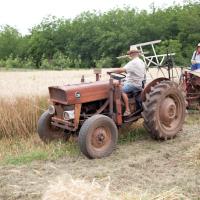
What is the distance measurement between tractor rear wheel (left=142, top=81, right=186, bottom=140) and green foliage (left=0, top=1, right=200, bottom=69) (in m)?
12.3

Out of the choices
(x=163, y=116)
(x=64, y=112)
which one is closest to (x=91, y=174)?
(x=64, y=112)

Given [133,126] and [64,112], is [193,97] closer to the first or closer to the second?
[133,126]

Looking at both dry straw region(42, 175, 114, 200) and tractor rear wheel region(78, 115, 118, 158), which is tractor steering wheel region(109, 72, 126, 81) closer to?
tractor rear wheel region(78, 115, 118, 158)

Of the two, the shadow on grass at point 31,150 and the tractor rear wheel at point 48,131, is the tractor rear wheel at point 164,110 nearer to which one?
the shadow on grass at point 31,150

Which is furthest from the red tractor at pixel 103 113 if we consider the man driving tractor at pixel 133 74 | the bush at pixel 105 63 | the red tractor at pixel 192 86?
the bush at pixel 105 63

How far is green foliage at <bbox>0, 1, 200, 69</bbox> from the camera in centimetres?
2414

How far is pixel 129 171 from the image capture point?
235 inches

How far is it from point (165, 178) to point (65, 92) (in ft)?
7.41

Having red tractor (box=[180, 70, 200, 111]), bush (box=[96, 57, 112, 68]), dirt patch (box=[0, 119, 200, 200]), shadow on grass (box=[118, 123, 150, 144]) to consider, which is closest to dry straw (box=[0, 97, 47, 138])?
shadow on grass (box=[118, 123, 150, 144])

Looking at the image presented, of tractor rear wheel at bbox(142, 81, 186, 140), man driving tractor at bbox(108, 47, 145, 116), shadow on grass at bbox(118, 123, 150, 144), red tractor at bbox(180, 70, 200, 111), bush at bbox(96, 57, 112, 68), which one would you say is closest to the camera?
tractor rear wheel at bbox(142, 81, 186, 140)

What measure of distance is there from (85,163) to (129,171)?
86 cm

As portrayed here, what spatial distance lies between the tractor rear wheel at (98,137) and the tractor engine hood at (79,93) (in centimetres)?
46

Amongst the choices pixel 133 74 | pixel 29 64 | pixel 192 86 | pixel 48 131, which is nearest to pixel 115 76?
pixel 133 74

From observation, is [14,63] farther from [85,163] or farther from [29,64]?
[85,163]
